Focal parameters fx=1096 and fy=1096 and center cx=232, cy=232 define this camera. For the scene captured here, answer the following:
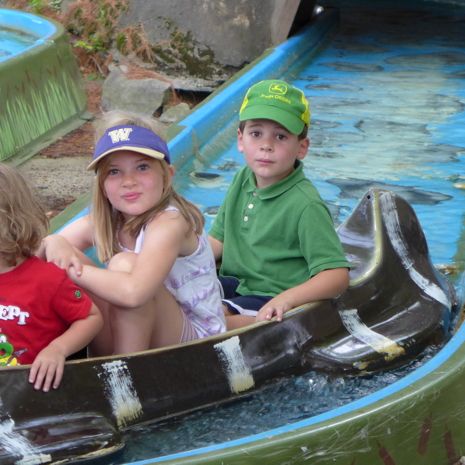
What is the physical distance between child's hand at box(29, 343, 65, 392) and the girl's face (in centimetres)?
54

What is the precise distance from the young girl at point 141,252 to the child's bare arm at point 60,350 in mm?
96

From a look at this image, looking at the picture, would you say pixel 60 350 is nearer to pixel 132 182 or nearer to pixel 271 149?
pixel 132 182

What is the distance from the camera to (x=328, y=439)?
2645 millimetres

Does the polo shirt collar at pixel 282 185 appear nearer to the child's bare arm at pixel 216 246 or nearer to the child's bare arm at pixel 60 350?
the child's bare arm at pixel 216 246

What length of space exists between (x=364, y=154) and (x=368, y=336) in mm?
2774

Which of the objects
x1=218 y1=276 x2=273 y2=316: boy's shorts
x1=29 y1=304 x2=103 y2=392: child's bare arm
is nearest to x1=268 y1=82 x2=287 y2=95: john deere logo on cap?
x1=218 y1=276 x2=273 y2=316: boy's shorts

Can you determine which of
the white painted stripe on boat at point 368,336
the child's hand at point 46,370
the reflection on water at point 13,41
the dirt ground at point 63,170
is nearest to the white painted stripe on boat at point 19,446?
the child's hand at point 46,370

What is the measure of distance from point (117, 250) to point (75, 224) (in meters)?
0.24

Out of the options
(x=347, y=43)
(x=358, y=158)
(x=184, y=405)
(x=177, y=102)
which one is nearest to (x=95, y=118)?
(x=177, y=102)

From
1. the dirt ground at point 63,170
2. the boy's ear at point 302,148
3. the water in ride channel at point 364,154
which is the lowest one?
the dirt ground at point 63,170

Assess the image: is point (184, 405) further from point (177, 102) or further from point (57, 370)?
point (177, 102)

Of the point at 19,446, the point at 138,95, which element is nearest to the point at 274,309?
the point at 19,446

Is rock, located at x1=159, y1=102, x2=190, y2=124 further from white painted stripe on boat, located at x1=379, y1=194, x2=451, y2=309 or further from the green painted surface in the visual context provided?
white painted stripe on boat, located at x1=379, y1=194, x2=451, y2=309

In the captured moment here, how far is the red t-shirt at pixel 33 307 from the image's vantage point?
2814mm
